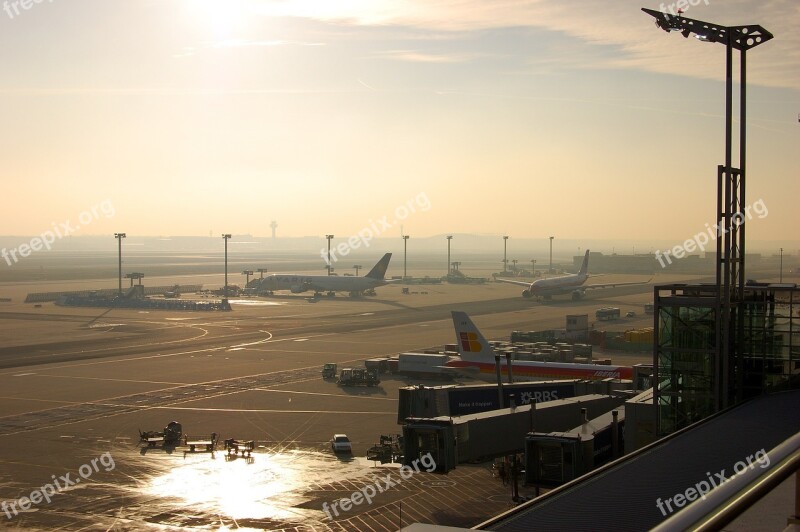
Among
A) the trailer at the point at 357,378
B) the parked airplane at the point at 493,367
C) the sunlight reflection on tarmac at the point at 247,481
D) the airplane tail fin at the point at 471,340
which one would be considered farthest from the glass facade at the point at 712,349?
the trailer at the point at 357,378

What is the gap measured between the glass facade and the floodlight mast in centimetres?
55

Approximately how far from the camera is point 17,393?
187 feet

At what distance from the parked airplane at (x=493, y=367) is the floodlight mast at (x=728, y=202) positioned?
76.1 feet

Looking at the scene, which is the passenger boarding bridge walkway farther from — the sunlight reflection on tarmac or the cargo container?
the sunlight reflection on tarmac

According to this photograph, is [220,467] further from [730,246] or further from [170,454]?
[730,246]

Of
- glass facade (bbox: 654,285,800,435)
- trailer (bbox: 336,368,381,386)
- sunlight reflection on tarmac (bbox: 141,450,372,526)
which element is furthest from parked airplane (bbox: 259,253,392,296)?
glass facade (bbox: 654,285,800,435)

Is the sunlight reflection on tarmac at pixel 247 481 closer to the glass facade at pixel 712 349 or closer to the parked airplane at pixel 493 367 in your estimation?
the glass facade at pixel 712 349

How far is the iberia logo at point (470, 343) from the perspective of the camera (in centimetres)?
5794

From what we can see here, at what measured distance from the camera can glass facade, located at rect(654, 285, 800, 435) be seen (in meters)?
31.1

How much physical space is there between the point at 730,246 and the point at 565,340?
54.7 metres

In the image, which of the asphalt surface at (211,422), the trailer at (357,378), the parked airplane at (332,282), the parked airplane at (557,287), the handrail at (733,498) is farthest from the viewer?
the parked airplane at (332,282)

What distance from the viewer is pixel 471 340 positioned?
190 ft

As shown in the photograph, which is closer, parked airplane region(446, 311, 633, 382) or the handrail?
the handrail

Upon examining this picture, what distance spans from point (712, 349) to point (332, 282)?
12196 cm
